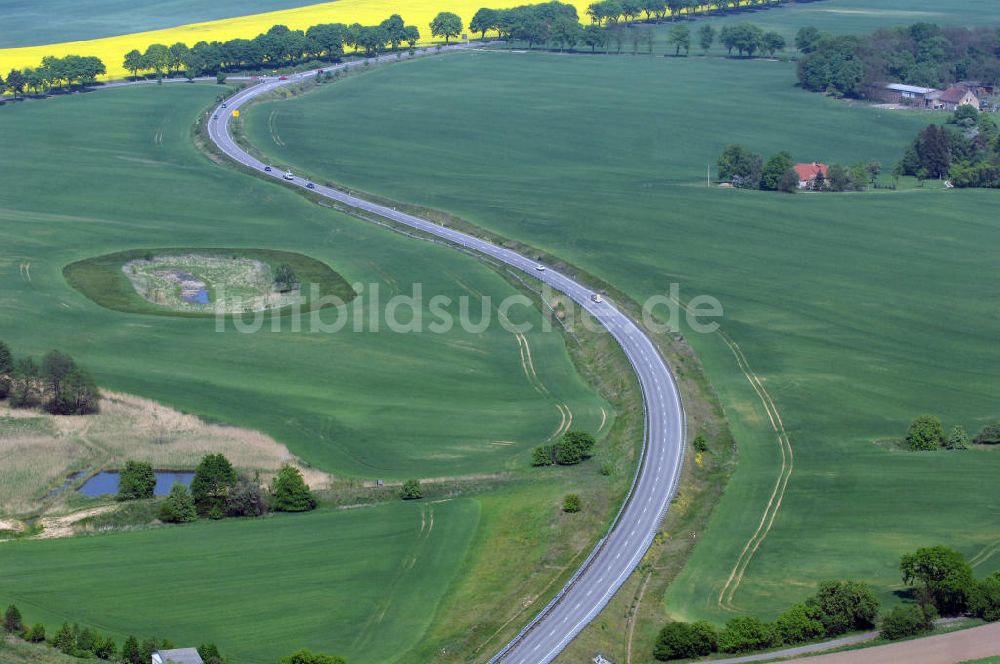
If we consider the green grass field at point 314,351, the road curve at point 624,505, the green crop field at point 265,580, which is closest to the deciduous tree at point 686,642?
the road curve at point 624,505

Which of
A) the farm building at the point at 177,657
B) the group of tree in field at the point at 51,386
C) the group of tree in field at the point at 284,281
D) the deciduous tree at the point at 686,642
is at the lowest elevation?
the deciduous tree at the point at 686,642

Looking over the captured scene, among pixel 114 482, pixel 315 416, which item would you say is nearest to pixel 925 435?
pixel 315 416

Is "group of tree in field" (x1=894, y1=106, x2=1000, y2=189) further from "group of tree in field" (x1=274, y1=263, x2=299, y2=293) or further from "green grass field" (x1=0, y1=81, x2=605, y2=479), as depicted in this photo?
"group of tree in field" (x1=274, y1=263, x2=299, y2=293)

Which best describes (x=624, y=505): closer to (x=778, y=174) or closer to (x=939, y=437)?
(x=939, y=437)

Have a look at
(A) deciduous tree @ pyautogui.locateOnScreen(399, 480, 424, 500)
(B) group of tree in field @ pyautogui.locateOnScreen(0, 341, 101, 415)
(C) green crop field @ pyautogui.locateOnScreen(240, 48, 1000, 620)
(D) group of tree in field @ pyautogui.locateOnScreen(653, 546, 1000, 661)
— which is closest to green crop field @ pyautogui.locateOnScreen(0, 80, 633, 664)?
(A) deciduous tree @ pyautogui.locateOnScreen(399, 480, 424, 500)

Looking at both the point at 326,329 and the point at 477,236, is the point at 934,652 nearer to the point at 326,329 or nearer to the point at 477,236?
the point at 326,329

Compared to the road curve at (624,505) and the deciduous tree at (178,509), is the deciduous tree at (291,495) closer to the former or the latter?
the deciduous tree at (178,509)
